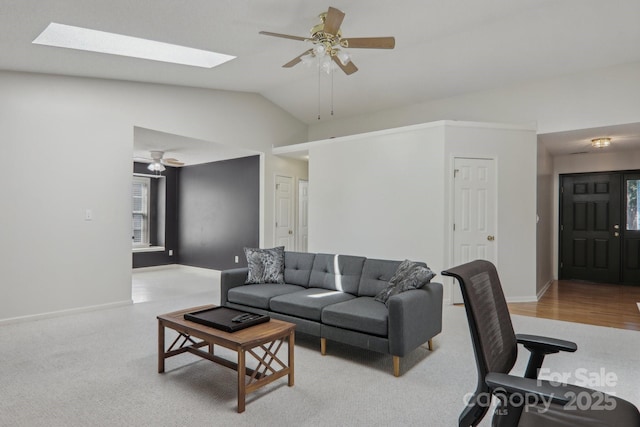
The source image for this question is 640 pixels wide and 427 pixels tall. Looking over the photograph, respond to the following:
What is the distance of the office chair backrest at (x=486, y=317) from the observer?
1.31 meters

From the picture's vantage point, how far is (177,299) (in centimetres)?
529

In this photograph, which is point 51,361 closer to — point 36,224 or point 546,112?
point 36,224

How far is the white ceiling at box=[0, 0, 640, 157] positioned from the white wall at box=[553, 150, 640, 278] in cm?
185

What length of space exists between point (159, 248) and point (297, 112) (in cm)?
433

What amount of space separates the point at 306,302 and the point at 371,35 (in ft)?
10.1

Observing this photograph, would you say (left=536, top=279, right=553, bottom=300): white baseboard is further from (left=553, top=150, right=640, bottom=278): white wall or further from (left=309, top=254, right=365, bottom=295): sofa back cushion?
(left=309, top=254, right=365, bottom=295): sofa back cushion

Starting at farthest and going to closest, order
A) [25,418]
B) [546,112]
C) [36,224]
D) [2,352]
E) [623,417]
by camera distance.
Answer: [546,112] → [36,224] → [2,352] → [25,418] → [623,417]

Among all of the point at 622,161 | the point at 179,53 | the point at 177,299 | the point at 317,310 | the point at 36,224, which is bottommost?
the point at 177,299

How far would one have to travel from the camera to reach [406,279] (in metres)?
3.23

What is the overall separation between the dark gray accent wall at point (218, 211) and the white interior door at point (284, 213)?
38cm

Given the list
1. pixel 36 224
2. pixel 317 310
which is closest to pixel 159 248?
pixel 36 224

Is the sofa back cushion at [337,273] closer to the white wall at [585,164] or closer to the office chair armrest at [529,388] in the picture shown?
the office chair armrest at [529,388]

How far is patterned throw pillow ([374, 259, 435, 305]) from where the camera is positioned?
3.17 metres

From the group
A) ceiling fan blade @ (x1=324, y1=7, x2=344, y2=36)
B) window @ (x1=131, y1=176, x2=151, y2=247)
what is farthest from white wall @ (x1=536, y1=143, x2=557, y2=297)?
window @ (x1=131, y1=176, x2=151, y2=247)
